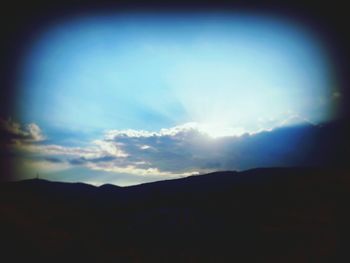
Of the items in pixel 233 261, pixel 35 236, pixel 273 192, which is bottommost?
pixel 233 261

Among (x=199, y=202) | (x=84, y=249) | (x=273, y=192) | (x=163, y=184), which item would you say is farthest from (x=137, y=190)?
(x=84, y=249)

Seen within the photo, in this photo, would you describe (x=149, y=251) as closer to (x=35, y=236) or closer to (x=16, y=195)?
(x=35, y=236)

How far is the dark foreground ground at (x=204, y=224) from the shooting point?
18906 mm

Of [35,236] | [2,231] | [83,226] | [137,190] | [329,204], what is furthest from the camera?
[137,190]

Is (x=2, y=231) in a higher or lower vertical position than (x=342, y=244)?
higher

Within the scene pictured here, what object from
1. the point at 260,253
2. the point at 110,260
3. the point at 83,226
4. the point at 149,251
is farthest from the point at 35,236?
the point at 260,253

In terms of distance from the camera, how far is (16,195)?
104 ft

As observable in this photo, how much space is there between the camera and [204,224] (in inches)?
1092

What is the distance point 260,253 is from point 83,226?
685 inches

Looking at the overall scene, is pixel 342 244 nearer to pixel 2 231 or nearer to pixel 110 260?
pixel 110 260

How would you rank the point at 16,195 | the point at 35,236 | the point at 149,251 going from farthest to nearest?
the point at 16,195 < the point at 149,251 < the point at 35,236

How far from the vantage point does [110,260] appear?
18.8m

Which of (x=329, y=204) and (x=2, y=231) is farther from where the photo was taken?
(x=329, y=204)

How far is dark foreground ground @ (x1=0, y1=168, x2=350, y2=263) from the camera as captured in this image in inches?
744
